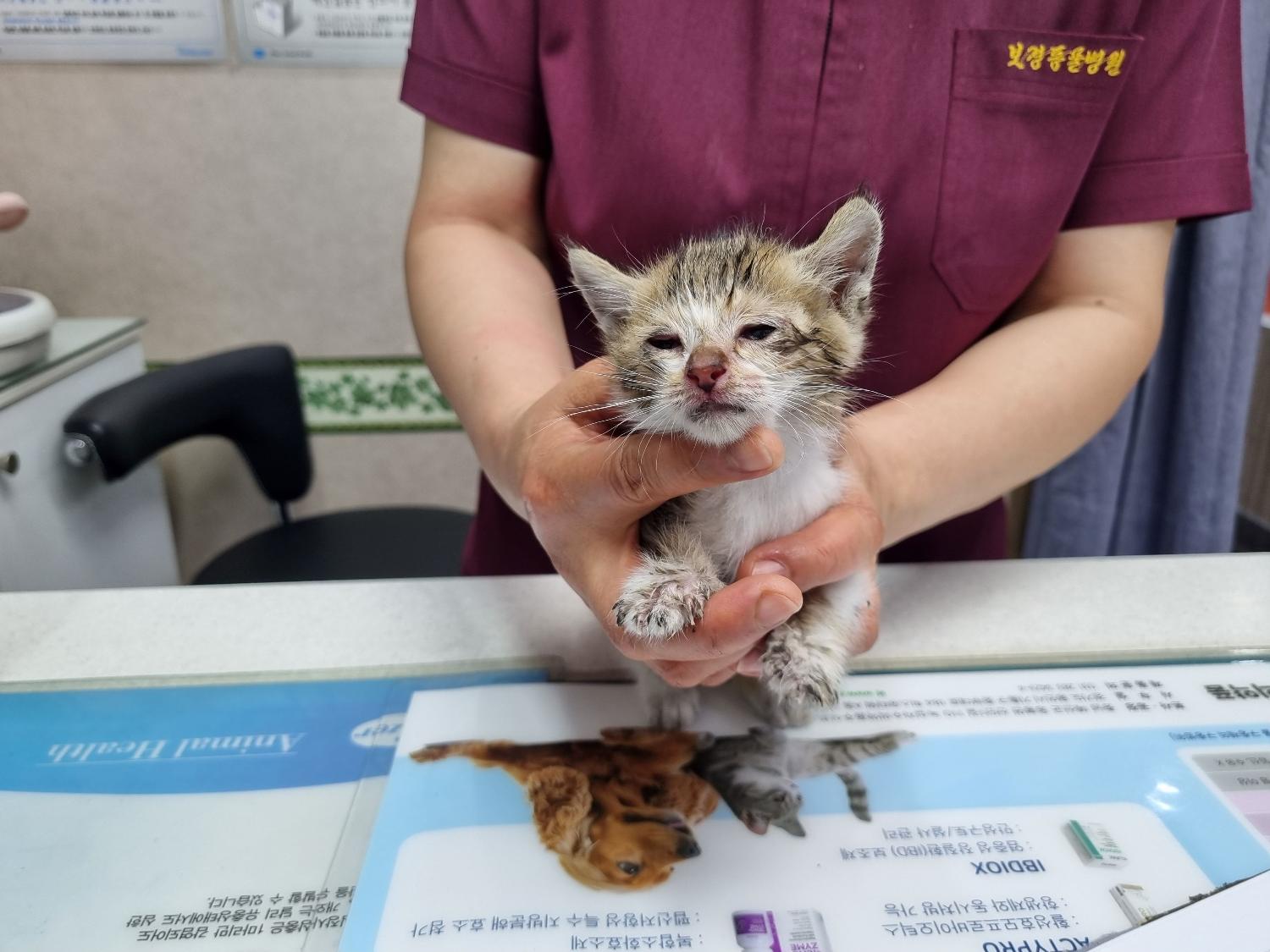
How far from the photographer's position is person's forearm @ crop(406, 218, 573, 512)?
29.6 inches

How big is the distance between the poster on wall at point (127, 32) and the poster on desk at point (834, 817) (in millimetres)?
1316

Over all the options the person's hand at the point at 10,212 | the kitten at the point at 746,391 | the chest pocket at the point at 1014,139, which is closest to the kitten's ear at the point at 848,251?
the kitten at the point at 746,391

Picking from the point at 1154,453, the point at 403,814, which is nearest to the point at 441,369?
the point at 403,814

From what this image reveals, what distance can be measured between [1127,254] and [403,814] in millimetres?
917

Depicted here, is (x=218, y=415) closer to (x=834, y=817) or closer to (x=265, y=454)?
(x=265, y=454)

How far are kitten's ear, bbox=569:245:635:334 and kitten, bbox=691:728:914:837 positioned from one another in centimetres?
37

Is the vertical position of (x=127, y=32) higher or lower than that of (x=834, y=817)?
higher

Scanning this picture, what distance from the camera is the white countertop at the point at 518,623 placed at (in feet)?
2.50

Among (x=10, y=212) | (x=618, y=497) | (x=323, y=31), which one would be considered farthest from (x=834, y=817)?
(x=323, y=31)

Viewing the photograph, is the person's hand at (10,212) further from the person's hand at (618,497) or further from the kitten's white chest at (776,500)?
the kitten's white chest at (776,500)

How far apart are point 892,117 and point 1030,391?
31 cm

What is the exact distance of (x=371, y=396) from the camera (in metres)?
1.91

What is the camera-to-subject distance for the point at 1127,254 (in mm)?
877

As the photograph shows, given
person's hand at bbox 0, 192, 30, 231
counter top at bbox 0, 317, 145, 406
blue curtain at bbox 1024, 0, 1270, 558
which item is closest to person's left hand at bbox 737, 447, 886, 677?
person's hand at bbox 0, 192, 30, 231
